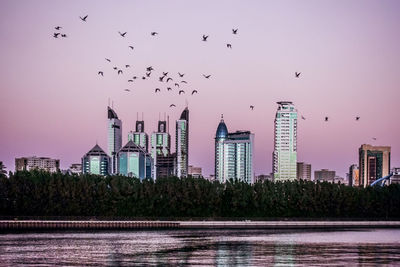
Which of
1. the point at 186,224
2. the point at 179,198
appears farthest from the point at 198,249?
the point at 179,198

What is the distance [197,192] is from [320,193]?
22.1 m

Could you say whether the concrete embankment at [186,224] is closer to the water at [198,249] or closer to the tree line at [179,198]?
the tree line at [179,198]

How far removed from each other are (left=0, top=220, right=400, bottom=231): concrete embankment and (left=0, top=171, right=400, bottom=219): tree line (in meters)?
3.92

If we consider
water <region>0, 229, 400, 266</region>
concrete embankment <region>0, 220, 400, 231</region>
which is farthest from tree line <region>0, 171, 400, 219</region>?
water <region>0, 229, 400, 266</region>

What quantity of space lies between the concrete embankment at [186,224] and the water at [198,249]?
916cm

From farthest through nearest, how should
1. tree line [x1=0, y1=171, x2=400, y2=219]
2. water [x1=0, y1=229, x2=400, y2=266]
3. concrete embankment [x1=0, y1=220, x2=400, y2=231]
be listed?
tree line [x1=0, y1=171, x2=400, y2=219]
concrete embankment [x1=0, y1=220, x2=400, y2=231]
water [x1=0, y1=229, x2=400, y2=266]

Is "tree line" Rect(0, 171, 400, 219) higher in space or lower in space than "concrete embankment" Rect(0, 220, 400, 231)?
higher

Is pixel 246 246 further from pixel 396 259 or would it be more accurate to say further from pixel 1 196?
pixel 1 196

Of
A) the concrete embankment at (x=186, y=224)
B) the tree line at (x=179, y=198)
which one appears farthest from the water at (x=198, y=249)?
the tree line at (x=179, y=198)

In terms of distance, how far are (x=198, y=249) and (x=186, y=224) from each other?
4404 cm

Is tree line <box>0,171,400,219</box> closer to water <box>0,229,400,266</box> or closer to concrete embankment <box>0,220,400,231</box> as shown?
concrete embankment <box>0,220,400,231</box>

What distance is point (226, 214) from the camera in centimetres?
13438

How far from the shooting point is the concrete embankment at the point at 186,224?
117m

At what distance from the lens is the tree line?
410 feet
